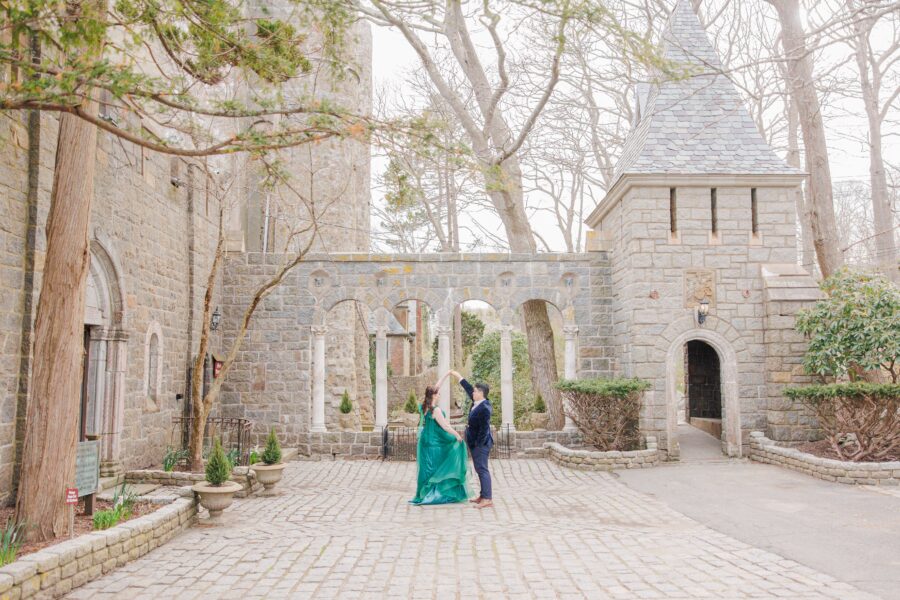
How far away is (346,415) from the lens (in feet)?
54.0

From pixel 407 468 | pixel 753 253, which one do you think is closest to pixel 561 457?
pixel 407 468

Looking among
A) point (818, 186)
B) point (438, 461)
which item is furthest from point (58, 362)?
point (818, 186)

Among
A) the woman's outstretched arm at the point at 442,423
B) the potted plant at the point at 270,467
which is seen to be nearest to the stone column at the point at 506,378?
the woman's outstretched arm at the point at 442,423

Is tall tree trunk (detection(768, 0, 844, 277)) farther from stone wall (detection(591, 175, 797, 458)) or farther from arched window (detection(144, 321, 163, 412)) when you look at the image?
arched window (detection(144, 321, 163, 412))

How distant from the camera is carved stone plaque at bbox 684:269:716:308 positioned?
1168 centimetres

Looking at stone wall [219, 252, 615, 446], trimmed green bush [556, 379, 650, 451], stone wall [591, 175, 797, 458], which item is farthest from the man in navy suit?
stone wall [219, 252, 615, 446]

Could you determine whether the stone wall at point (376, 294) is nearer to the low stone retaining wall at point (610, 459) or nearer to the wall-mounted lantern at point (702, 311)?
the wall-mounted lantern at point (702, 311)

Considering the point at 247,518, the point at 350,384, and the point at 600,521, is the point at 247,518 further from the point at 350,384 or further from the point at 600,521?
the point at 350,384

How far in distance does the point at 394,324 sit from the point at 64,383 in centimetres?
1830

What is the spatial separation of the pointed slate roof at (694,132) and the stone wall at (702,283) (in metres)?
0.27

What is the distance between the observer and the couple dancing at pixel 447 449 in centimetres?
807

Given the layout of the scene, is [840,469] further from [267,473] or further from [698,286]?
[267,473]

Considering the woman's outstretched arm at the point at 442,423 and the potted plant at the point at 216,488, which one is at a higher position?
the woman's outstretched arm at the point at 442,423

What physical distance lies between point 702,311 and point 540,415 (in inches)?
173
